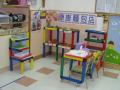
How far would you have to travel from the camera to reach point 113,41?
152 inches

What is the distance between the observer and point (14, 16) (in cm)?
360

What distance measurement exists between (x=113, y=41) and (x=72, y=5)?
4.23 ft

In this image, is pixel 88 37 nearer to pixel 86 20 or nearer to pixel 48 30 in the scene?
pixel 86 20

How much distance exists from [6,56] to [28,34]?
26.4 inches

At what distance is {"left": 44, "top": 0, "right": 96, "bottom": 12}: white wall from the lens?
4105 mm

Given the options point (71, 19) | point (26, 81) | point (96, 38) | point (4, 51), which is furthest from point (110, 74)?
point (4, 51)

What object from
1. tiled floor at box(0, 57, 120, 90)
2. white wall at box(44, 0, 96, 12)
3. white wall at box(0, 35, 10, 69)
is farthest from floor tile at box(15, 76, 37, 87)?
white wall at box(44, 0, 96, 12)

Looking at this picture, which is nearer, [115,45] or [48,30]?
[115,45]

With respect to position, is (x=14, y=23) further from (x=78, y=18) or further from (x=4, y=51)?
(x=78, y=18)

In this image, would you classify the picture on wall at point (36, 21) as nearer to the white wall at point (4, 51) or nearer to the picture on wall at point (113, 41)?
the white wall at point (4, 51)

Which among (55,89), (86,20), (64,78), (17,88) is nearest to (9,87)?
(17,88)

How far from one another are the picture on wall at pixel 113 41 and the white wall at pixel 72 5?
563 millimetres

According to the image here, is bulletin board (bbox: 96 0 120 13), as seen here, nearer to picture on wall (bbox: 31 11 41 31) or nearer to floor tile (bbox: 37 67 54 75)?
picture on wall (bbox: 31 11 41 31)

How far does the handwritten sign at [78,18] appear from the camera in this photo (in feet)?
13.4
